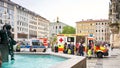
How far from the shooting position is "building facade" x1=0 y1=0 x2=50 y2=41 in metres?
101

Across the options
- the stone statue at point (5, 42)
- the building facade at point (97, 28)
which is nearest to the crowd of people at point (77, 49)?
the stone statue at point (5, 42)

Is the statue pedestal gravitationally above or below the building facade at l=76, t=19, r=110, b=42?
below

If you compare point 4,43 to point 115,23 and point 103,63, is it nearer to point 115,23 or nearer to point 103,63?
point 103,63

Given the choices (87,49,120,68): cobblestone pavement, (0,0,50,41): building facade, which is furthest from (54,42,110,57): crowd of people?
(0,0,50,41): building facade

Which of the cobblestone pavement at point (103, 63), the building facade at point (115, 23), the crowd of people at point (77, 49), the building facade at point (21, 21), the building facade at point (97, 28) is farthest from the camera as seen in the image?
Answer: the building facade at point (97, 28)

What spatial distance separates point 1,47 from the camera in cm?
1194

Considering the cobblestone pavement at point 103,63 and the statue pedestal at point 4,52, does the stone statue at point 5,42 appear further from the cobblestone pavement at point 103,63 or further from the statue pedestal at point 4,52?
the cobblestone pavement at point 103,63

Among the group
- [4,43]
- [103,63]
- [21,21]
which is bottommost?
[103,63]

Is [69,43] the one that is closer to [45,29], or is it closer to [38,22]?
[38,22]

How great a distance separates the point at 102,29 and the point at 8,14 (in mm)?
75120

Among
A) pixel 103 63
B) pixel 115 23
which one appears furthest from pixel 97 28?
pixel 103 63

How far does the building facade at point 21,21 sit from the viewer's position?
332 feet

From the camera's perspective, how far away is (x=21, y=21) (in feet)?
400

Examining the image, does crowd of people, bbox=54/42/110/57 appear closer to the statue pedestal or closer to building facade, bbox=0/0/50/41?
the statue pedestal
